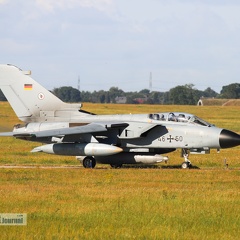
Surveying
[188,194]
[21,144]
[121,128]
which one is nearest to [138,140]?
[121,128]

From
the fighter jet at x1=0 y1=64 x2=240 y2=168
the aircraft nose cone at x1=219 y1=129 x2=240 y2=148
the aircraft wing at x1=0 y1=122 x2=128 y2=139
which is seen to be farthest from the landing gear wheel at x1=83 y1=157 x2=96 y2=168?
the aircraft nose cone at x1=219 y1=129 x2=240 y2=148

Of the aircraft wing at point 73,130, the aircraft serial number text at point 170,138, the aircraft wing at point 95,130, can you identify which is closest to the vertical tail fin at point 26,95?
the aircraft wing at point 95,130

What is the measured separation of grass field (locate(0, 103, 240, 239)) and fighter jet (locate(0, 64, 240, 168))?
4.39 ft

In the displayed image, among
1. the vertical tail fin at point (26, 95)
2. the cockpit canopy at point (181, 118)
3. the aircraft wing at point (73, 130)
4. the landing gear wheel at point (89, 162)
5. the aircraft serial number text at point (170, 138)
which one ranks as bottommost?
the landing gear wheel at point (89, 162)

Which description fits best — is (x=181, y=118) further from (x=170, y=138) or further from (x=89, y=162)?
(x=89, y=162)

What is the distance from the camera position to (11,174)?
24.2 meters

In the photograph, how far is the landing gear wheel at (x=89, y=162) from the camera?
93.2 feet

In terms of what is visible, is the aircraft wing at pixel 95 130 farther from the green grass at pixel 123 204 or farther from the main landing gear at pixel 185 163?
the green grass at pixel 123 204

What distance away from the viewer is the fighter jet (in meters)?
27.3

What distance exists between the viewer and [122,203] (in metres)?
17.0

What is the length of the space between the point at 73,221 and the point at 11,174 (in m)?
10.1

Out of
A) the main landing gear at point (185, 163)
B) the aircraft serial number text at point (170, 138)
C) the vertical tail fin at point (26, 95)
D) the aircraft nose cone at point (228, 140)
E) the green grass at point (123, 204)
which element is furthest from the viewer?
the vertical tail fin at point (26, 95)

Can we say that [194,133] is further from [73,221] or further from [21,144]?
[21,144]

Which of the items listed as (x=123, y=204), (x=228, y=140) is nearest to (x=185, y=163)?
(x=228, y=140)
